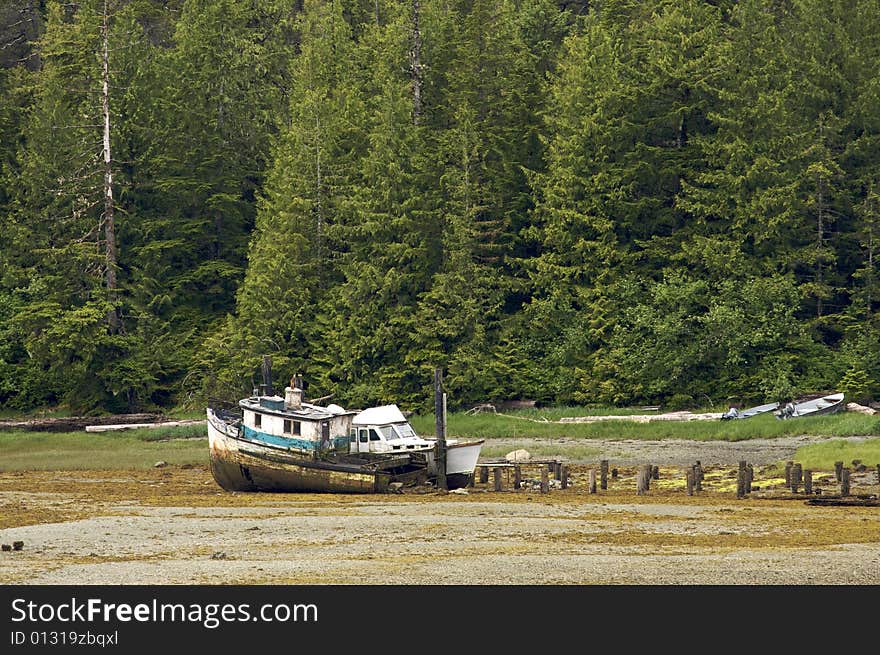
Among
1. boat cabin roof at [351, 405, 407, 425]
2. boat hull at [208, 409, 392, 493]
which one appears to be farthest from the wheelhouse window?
boat hull at [208, 409, 392, 493]

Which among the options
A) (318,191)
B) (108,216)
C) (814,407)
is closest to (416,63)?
(318,191)

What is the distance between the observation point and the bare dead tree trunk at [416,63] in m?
74.9

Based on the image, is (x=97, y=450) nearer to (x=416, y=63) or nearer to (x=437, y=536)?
(x=416, y=63)

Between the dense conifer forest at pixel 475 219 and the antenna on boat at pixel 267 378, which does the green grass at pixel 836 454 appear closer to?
the dense conifer forest at pixel 475 219

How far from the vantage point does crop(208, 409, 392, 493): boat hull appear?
139 ft

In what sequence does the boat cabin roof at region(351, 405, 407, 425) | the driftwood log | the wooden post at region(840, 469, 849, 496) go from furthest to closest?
the driftwood log
the boat cabin roof at region(351, 405, 407, 425)
the wooden post at region(840, 469, 849, 496)

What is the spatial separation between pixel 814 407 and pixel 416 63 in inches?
1129

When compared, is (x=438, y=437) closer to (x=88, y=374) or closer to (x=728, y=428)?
(x=728, y=428)

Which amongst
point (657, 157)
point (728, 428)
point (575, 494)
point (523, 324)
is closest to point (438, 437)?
point (575, 494)

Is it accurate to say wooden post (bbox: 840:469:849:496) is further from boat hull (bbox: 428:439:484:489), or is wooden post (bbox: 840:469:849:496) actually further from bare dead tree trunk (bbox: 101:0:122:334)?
bare dead tree trunk (bbox: 101:0:122:334)

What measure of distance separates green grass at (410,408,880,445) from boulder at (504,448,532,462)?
16.9 ft

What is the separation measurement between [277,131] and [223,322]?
40.4 feet

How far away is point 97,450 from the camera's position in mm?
57531

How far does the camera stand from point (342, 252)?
2840 inches
